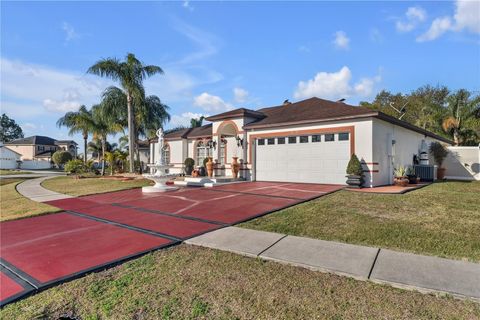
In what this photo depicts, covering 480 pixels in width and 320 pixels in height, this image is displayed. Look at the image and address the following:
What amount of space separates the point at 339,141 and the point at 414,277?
10.6 meters

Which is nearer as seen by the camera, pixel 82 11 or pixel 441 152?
pixel 82 11

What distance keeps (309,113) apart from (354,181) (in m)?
5.18

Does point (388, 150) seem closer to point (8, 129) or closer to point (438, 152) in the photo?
point (438, 152)

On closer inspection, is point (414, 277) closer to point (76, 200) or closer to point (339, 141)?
point (339, 141)

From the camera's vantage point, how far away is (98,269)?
4.15 m

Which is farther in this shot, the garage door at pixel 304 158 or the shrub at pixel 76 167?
the shrub at pixel 76 167

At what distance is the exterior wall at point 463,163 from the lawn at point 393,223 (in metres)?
13.3

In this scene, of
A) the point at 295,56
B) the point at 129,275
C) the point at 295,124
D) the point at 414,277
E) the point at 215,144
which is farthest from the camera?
the point at 215,144

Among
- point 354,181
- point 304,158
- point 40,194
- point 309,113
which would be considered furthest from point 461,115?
point 40,194

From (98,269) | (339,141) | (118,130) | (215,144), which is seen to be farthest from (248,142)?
(118,130)

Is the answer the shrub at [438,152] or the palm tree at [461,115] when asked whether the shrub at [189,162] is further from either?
the palm tree at [461,115]

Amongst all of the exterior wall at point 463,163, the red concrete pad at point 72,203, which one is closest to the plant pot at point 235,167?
the red concrete pad at point 72,203

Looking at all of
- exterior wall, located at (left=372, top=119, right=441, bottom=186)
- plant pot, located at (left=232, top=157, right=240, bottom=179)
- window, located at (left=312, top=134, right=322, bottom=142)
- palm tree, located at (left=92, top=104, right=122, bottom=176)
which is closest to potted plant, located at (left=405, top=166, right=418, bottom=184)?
exterior wall, located at (left=372, top=119, right=441, bottom=186)

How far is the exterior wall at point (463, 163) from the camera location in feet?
63.6
